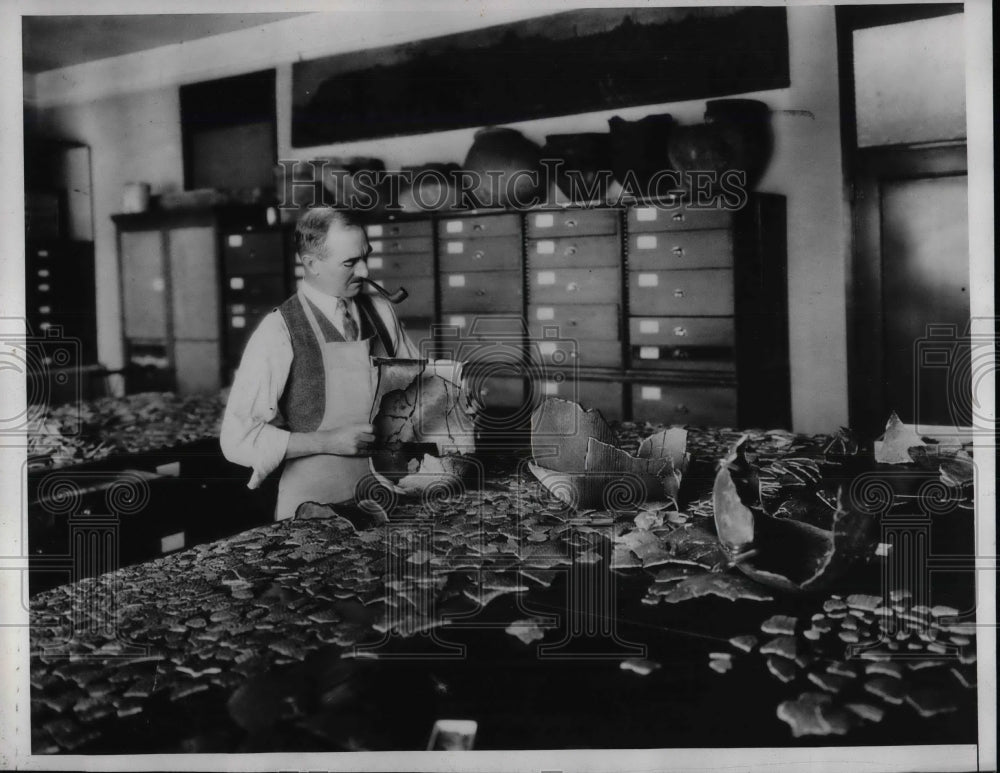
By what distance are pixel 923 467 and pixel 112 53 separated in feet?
14.8

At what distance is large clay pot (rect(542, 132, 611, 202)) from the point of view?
185 inches

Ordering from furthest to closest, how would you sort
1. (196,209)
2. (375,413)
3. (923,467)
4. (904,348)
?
1. (196,209)
2. (904,348)
3. (375,413)
4. (923,467)

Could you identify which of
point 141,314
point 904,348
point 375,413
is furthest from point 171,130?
point 904,348

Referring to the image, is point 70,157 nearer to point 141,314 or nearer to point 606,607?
point 141,314

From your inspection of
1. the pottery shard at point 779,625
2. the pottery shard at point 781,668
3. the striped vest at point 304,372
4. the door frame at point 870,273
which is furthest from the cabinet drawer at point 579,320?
the pottery shard at point 781,668

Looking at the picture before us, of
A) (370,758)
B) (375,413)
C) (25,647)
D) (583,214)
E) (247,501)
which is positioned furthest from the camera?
(583,214)

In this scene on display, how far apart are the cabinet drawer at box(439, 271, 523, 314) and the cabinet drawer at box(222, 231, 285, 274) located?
1262 mm

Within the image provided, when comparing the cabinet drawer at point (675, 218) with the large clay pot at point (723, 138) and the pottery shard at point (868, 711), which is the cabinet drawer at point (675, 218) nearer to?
the large clay pot at point (723, 138)

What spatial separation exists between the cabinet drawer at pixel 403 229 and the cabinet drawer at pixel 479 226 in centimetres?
9

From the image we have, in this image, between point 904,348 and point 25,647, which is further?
point 904,348

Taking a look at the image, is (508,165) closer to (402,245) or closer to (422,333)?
(402,245)

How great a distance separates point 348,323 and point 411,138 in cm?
319

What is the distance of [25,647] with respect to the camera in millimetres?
2072

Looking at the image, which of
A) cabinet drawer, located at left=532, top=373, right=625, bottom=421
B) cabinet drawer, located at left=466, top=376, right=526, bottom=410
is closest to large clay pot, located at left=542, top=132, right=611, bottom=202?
cabinet drawer, located at left=532, top=373, right=625, bottom=421
